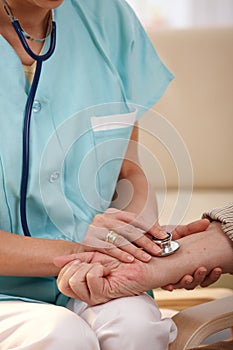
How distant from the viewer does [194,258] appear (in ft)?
5.11

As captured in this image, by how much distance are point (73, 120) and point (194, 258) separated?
0.37 metres

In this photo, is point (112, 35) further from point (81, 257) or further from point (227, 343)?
point (227, 343)

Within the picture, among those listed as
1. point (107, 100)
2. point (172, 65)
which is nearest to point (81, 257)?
point (107, 100)

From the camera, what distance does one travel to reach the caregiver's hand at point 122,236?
1.51m

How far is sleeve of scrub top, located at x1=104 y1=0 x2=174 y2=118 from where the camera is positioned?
177 cm

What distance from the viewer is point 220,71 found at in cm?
270

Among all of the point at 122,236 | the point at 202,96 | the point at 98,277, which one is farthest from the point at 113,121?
the point at 202,96

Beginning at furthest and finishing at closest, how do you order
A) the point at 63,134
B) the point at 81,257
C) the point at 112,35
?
the point at 112,35 < the point at 63,134 < the point at 81,257

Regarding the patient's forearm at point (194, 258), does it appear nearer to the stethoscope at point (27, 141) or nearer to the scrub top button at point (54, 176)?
the stethoscope at point (27, 141)

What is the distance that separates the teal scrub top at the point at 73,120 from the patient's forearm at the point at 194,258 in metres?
0.20

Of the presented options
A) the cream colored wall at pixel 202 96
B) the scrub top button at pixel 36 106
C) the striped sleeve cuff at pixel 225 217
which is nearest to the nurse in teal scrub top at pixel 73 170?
the scrub top button at pixel 36 106

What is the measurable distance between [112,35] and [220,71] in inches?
39.5

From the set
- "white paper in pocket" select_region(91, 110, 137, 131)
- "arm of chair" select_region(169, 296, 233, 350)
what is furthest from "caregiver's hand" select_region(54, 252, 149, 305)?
"white paper in pocket" select_region(91, 110, 137, 131)

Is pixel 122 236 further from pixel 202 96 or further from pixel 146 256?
pixel 202 96
